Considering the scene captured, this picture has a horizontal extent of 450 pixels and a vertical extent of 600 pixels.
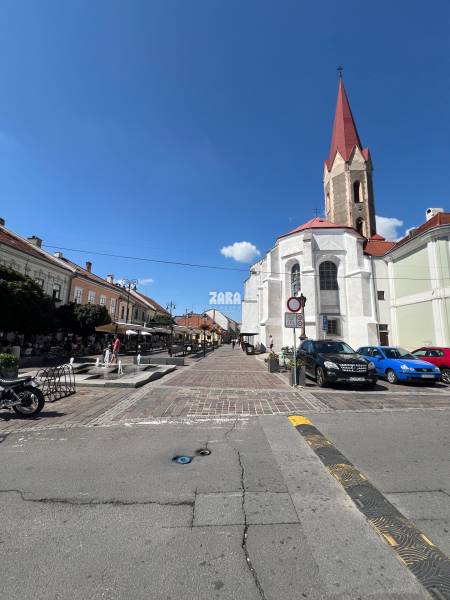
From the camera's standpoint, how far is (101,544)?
2.49 m

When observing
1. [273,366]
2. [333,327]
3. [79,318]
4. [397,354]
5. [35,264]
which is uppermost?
[35,264]

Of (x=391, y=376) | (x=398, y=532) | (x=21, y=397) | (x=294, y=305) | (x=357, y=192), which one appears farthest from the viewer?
(x=357, y=192)

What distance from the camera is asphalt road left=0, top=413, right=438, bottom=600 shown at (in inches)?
80.9

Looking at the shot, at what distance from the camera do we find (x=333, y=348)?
12008 millimetres

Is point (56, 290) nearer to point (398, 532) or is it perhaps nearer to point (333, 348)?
point (333, 348)

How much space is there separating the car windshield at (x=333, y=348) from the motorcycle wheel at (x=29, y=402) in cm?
931

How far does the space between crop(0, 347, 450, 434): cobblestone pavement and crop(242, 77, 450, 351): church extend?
16.7 m

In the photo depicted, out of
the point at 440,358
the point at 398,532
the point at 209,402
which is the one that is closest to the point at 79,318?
the point at 209,402

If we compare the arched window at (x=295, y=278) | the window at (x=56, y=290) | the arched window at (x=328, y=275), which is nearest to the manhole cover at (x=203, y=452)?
the window at (x=56, y=290)

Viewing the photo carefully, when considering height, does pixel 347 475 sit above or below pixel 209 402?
below

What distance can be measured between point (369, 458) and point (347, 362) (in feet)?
20.7

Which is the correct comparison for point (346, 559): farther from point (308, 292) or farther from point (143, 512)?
point (308, 292)

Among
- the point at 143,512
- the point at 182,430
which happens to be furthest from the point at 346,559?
the point at 182,430

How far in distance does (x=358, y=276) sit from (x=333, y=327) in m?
5.87
